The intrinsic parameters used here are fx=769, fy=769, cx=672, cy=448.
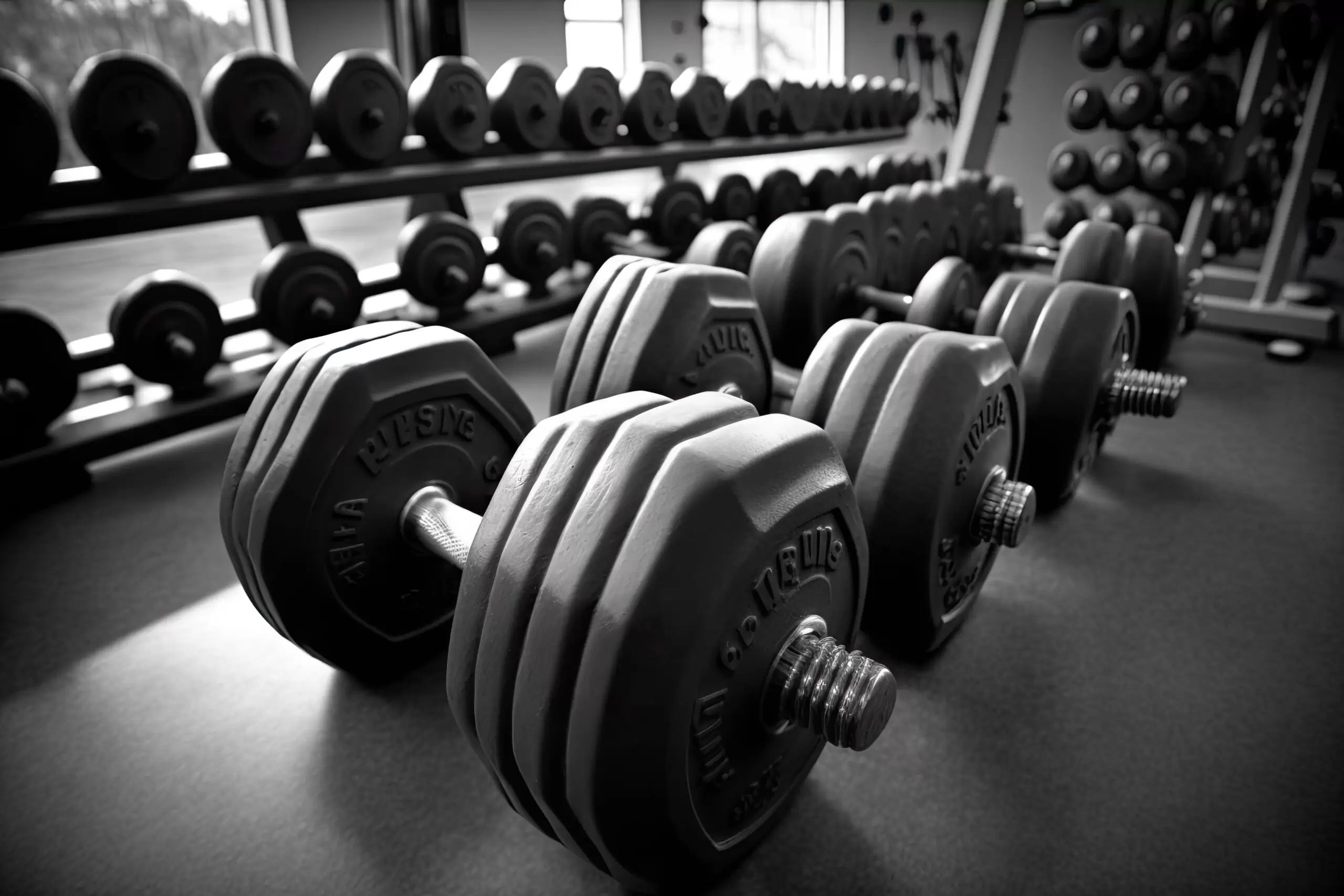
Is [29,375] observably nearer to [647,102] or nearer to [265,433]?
[265,433]

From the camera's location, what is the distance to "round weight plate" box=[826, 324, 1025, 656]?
81 cm

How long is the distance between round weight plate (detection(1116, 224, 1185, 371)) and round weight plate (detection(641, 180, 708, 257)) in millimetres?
1302

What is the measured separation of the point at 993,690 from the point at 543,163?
182 cm

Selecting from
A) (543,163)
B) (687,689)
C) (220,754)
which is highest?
(543,163)

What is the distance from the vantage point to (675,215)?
2.48 m

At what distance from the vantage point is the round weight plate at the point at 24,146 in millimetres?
1244

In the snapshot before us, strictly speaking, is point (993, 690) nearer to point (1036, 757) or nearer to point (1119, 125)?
point (1036, 757)

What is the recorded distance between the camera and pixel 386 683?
97 cm

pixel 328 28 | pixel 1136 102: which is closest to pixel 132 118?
pixel 1136 102

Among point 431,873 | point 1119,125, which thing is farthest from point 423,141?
point 1119,125

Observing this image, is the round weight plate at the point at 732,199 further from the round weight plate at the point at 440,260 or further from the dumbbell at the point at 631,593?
the dumbbell at the point at 631,593

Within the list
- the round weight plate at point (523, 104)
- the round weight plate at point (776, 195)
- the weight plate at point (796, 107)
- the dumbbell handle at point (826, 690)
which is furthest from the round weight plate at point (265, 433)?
the weight plate at point (796, 107)

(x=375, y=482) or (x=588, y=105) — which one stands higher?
(x=588, y=105)

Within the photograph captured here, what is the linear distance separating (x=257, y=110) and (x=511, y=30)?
14.3 feet
